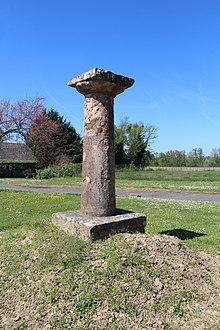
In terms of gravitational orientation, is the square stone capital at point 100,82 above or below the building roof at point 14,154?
below

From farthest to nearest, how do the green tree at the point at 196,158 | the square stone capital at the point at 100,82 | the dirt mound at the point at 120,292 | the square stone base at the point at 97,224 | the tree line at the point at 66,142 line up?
the green tree at the point at 196,158 < the tree line at the point at 66,142 < the square stone capital at the point at 100,82 < the square stone base at the point at 97,224 < the dirt mound at the point at 120,292

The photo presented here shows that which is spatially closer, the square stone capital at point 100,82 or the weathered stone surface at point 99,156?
the square stone capital at point 100,82

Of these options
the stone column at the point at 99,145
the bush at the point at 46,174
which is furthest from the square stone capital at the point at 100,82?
the bush at the point at 46,174

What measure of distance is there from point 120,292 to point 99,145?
7.48 feet

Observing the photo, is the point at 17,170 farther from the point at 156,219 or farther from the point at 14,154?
the point at 156,219

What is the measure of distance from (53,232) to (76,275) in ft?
3.90

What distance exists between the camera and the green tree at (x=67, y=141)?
3671 centimetres

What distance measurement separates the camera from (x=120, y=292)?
333 cm

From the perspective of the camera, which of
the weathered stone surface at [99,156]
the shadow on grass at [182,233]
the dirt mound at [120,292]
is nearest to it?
the dirt mound at [120,292]

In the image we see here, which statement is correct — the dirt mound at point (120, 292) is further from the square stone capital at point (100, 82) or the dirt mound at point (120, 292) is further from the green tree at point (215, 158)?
the green tree at point (215, 158)

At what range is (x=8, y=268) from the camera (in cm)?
389

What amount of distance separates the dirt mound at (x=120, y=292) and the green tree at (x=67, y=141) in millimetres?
32565

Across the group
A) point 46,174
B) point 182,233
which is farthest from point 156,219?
point 46,174

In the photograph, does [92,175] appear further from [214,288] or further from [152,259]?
[214,288]
